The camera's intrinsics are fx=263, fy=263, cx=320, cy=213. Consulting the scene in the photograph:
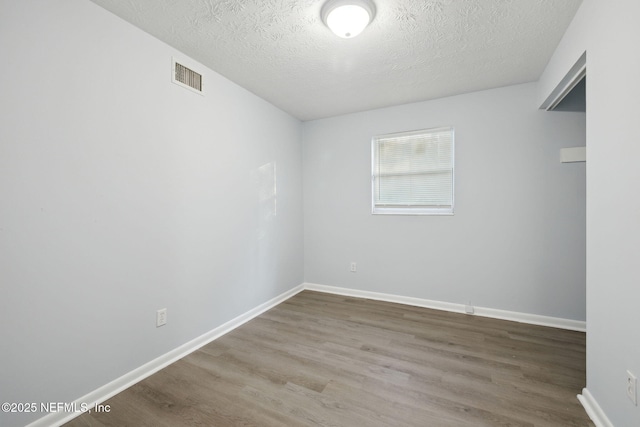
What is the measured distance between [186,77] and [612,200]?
3.12 meters

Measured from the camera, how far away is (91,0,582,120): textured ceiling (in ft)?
5.79

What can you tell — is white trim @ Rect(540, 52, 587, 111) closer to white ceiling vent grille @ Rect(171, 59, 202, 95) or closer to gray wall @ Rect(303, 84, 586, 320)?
gray wall @ Rect(303, 84, 586, 320)

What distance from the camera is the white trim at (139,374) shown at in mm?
1531

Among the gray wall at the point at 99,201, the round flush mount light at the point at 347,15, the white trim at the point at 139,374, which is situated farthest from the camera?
the round flush mount light at the point at 347,15

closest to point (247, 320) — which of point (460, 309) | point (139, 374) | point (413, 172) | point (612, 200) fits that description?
point (139, 374)

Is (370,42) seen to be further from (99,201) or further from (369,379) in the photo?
(369,379)

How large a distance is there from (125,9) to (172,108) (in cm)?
66

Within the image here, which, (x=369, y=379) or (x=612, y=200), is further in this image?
(x=369, y=379)

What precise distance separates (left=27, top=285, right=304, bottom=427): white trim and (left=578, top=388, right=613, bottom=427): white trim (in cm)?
282

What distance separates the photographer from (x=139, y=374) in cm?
196

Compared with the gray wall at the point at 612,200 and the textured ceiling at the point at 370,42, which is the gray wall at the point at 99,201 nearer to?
the textured ceiling at the point at 370,42

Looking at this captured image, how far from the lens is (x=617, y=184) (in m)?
1.38

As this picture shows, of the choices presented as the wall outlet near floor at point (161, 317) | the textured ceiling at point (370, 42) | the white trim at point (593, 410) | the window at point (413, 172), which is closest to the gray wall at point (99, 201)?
the wall outlet near floor at point (161, 317)

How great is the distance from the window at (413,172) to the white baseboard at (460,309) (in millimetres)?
1141
